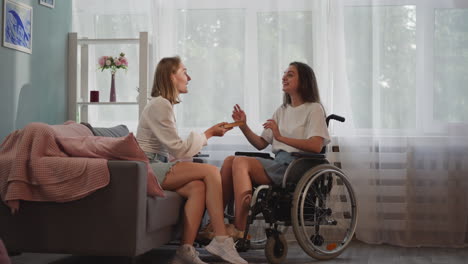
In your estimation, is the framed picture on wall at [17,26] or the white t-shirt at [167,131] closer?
the white t-shirt at [167,131]

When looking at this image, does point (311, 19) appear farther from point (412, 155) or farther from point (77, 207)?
point (77, 207)

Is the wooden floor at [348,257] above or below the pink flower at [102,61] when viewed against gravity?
below

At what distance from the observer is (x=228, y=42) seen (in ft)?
15.6

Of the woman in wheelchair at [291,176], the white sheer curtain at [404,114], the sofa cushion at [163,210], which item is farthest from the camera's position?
the white sheer curtain at [404,114]

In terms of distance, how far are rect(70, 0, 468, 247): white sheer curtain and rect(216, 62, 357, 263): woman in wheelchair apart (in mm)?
763

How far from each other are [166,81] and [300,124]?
2.60 ft

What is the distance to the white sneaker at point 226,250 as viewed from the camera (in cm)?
328

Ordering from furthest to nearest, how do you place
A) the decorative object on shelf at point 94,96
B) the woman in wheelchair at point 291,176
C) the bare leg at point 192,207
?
the decorative object on shelf at point 94,96
the woman in wheelchair at point 291,176
the bare leg at point 192,207

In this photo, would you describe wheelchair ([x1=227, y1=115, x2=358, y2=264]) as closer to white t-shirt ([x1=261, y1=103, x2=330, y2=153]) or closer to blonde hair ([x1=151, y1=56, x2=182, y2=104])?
white t-shirt ([x1=261, y1=103, x2=330, y2=153])

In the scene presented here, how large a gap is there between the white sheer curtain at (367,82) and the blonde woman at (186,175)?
114 centimetres

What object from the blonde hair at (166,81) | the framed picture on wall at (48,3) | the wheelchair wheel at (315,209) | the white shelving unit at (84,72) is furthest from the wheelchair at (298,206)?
the framed picture on wall at (48,3)

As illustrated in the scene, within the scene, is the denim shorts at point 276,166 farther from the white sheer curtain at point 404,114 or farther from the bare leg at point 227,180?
the white sheer curtain at point 404,114

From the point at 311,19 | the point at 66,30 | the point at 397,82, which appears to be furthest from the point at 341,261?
the point at 66,30

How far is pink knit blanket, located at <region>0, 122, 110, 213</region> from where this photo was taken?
2.79 metres
